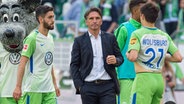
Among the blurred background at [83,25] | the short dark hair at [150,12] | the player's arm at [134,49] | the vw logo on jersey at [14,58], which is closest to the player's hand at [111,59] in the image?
the player's arm at [134,49]

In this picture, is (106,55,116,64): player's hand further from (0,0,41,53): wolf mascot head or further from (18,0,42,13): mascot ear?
(18,0,42,13): mascot ear

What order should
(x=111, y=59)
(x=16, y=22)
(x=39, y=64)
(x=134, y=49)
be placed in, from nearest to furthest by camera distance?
(x=134, y=49) < (x=111, y=59) < (x=39, y=64) < (x=16, y=22)

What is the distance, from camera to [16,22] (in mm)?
12781

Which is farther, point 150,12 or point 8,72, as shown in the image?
point 8,72

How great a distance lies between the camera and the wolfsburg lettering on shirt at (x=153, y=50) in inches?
439

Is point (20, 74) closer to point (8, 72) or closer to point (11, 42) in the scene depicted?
point (8, 72)

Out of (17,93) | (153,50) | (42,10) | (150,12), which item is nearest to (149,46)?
(153,50)

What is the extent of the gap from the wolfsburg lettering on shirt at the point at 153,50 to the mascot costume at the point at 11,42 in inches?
88.0

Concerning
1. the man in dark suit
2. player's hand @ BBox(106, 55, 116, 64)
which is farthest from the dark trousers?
player's hand @ BBox(106, 55, 116, 64)

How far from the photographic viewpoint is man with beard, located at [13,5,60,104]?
1201 cm

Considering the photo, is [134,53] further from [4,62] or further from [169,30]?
[169,30]

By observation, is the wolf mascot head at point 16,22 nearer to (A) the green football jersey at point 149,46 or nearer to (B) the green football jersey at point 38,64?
(B) the green football jersey at point 38,64

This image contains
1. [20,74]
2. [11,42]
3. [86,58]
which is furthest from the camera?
[11,42]

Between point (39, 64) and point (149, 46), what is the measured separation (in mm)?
1754
